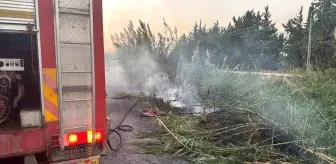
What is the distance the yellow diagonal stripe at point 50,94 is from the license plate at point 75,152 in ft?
1.42

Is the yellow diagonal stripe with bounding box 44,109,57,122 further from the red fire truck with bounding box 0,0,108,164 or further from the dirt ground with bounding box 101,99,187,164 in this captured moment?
the dirt ground with bounding box 101,99,187,164

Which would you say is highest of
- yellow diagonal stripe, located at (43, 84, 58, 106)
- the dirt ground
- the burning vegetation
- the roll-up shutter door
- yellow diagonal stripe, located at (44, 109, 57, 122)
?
the roll-up shutter door

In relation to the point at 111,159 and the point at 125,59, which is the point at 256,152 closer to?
the point at 111,159

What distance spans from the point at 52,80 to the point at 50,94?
0.12m

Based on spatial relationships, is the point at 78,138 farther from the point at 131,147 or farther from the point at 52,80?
the point at 131,147


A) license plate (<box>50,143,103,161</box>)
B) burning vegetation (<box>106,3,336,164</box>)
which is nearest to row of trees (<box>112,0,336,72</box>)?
burning vegetation (<box>106,3,336,164</box>)

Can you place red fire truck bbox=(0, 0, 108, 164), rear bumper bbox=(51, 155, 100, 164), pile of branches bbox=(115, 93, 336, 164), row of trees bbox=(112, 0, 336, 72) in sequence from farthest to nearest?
row of trees bbox=(112, 0, 336, 72) < pile of branches bbox=(115, 93, 336, 164) < rear bumper bbox=(51, 155, 100, 164) < red fire truck bbox=(0, 0, 108, 164)

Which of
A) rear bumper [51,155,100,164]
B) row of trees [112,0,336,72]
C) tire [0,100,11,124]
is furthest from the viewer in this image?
row of trees [112,0,336,72]

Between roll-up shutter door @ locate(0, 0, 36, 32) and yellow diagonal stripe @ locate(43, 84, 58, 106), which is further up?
roll-up shutter door @ locate(0, 0, 36, 32)

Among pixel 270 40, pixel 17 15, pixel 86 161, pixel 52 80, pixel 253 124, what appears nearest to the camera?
pixel 17 15

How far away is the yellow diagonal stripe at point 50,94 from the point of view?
2.46 metres

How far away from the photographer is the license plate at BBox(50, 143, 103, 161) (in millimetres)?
2597

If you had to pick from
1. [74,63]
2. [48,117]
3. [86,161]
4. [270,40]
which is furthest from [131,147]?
[270,40]

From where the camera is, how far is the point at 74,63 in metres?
2.54
